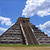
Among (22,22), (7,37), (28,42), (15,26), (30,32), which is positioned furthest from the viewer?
(22,22)

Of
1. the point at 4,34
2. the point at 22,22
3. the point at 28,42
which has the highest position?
the point at 22,22

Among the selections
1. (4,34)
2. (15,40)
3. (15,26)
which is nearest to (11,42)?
(15,40)

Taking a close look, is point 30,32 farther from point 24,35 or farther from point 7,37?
point 7,37

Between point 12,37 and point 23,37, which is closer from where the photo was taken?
point 12,37

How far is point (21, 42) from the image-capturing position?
121ft

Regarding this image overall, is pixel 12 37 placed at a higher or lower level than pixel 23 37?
higher

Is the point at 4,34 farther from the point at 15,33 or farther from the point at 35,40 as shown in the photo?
the point at 35,40

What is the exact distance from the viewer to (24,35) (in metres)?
39.3

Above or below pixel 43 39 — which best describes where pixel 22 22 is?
above

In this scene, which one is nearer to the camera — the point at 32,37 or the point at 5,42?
the point at 5,42

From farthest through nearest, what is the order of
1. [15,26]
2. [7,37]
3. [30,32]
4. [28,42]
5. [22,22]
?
[22,22] < [15,26] < [30,32] < [7,37] < [28,42]

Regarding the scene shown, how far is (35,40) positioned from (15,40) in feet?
18.8

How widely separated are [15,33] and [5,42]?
484 cm

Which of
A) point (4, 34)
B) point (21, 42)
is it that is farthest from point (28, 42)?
point (4, 34)
